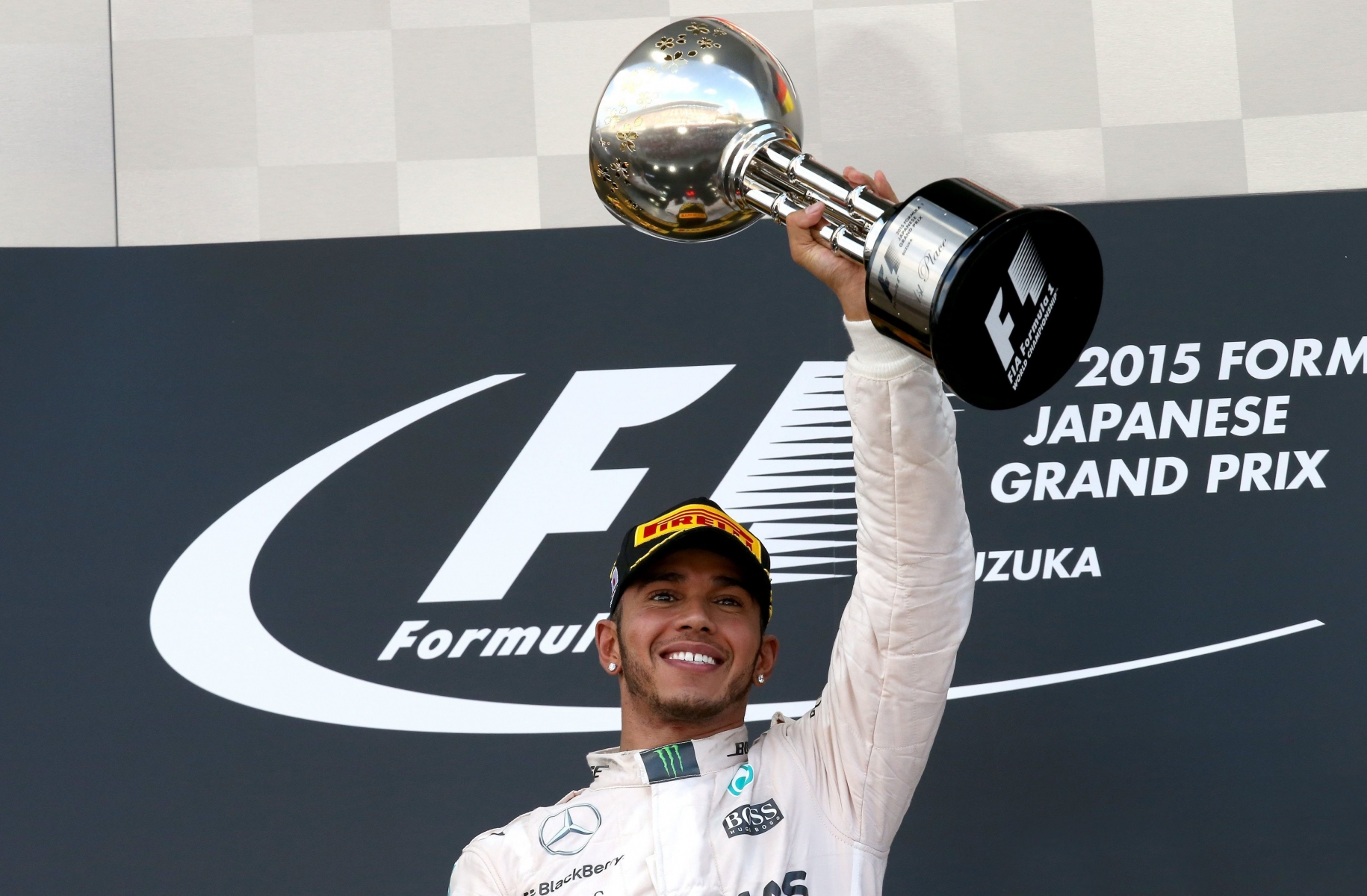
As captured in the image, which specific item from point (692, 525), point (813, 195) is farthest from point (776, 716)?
point (813, 195)

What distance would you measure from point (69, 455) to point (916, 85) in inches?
55.4

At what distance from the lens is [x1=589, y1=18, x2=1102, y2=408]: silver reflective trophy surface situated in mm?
966

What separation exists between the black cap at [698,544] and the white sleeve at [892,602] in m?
0.17

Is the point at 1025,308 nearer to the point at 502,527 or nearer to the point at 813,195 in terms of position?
the point at 813,195

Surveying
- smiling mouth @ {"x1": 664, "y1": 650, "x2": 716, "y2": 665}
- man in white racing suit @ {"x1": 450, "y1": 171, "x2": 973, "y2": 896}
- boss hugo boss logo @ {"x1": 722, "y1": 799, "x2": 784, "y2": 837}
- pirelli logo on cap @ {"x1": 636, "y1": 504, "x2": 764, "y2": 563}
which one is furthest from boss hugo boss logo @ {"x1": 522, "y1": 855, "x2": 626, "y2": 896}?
pirelli logo on cap @ {"x1": 636, "y1": 504, "x2": 764, "y2": 563}

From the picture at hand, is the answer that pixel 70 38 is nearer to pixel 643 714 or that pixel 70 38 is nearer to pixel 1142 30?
pixel 643 714

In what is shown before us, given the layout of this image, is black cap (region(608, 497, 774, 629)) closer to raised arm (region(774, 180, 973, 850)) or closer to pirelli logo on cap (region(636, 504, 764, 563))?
pirelli logo on cap (region(636, 504, 764, 563))

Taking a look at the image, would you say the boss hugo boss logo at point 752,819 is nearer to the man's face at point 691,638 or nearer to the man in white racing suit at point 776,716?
the man in white racing suit at point 776,716

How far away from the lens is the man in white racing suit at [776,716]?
4.24 ft

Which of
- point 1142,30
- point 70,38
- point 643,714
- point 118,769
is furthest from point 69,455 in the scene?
point 1142,30

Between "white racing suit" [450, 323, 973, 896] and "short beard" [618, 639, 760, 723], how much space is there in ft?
0.11

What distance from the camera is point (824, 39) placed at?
2.15 metres

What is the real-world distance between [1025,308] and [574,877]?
0.85 m

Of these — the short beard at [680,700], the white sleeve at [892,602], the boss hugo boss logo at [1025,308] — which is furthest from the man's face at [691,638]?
the boss hugo boss logo at [1025,308]
